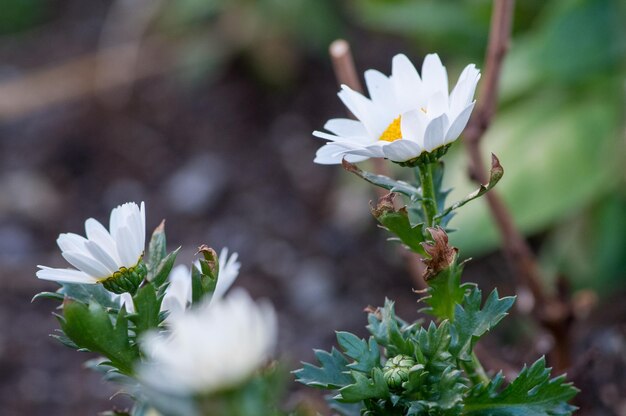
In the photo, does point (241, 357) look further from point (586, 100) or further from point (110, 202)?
point (110, 202)

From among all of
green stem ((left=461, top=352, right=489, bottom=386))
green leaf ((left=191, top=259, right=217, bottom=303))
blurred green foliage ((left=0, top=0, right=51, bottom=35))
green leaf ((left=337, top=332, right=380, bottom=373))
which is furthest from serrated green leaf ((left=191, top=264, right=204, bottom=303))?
blurred green foliage ((left=0, top=0, right=51, bottom=35))

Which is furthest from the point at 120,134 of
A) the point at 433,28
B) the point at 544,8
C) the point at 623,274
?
the point at 623,274

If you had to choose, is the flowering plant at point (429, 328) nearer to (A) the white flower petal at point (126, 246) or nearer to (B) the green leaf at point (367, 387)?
(B) the green leaf at point (367, 387)

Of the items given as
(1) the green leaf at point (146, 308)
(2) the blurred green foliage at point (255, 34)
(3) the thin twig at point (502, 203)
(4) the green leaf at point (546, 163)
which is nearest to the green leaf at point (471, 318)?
(1) the green leaf at point (146, 308)

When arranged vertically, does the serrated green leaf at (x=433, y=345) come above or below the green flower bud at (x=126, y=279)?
below

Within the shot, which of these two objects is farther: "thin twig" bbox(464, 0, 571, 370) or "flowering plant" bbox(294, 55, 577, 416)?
"thin twig" bbox(464, 0, 571, 370)

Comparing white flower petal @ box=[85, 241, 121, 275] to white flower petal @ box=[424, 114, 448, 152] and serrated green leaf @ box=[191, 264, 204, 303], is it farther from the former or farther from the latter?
white flower petal @ box=[424, 114, 448, 152]

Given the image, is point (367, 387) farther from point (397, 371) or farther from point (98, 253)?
point (98, 253)
